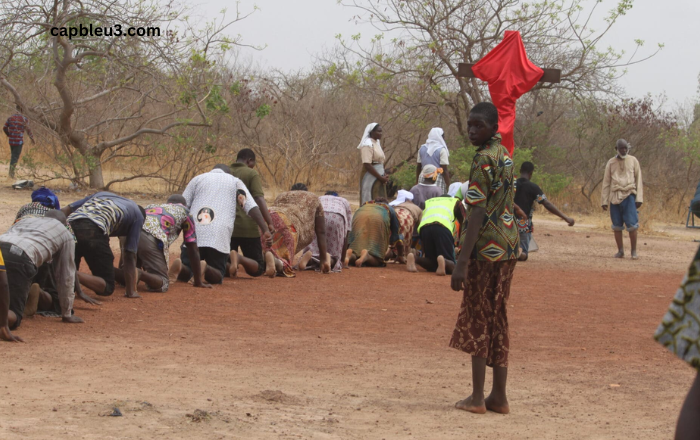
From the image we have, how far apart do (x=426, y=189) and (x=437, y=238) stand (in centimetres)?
151

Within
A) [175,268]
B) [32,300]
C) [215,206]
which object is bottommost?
[32,300]

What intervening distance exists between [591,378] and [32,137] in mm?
13328

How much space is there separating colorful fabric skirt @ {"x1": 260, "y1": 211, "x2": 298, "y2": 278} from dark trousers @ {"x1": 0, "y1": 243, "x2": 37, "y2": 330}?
386 cm

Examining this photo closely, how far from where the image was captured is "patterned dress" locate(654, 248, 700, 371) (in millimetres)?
2041

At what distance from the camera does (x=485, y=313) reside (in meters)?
4.61

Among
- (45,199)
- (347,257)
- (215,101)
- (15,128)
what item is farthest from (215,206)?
(15,128)

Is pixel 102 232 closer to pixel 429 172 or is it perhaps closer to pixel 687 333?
pixel 429 172

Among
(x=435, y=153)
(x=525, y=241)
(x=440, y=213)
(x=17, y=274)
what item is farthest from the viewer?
(x=435, y=153)

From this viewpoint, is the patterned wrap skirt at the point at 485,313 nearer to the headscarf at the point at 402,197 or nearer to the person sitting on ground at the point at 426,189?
the headscarf at the point at 402,197

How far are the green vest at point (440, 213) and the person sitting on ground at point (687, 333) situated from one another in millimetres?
8198

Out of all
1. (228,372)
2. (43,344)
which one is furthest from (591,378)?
(43,344)

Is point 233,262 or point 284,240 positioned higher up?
point 284,240

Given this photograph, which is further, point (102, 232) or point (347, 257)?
point (347, 257)

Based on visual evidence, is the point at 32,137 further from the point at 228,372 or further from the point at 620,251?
the point at 228,372
